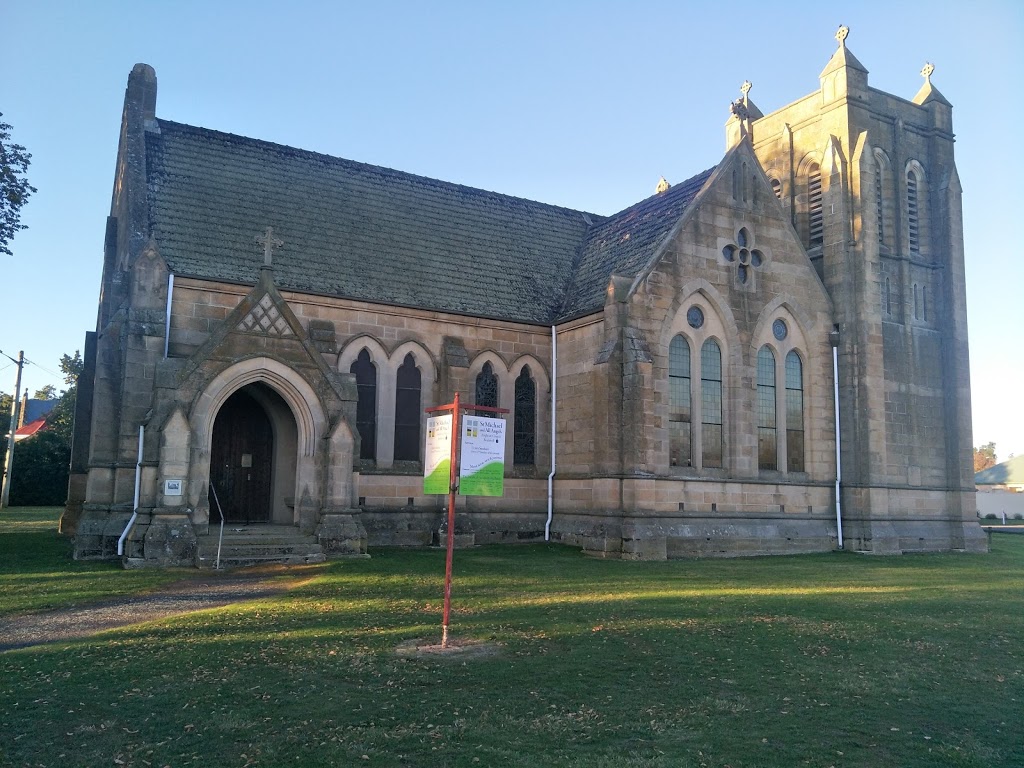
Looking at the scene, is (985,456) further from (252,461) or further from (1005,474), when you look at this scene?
(252,461)

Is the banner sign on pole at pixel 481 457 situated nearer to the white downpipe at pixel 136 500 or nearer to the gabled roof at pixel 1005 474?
the white downpipe at pixel 136 500

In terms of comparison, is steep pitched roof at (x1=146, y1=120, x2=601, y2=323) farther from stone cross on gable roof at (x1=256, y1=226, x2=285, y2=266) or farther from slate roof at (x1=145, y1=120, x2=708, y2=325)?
stone cross on gable roof at (x1=256, y1=226, x2=285, y2=266)

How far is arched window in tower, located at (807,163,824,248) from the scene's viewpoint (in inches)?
1235

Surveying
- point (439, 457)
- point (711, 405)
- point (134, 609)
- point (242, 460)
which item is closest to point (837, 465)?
point (711, 405)

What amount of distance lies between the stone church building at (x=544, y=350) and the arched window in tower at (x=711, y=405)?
10 centimetres

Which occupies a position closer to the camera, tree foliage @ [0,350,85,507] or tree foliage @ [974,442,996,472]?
tree foliage @ [0,350,85,507]

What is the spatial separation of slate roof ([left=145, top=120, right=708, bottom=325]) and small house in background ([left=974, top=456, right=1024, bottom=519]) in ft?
164

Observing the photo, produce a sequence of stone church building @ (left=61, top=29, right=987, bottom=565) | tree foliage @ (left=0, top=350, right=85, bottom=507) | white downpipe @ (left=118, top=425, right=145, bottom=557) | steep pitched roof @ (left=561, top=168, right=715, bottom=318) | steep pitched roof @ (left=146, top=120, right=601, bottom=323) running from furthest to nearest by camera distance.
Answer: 1. tree foliage @ (left=0, top=350, right=85, bottom=507)
2. steep pitched roof @ (left=561, top=168, right=715, bottom=318)
3. steep pitched roof @ (left=146, top=120, right=601, bottom=323)
4. stone church building @ (left=61, top=29, right=987, bottom=565)
5. white downpipe @ (left=118, top=425, right=145, bottom=557)

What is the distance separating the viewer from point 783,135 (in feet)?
108

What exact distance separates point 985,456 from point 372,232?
470ft

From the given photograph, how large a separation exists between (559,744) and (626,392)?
17.2 meters

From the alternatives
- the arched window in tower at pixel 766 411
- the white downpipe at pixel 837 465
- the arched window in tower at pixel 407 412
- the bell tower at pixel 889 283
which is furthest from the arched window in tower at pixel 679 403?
the arched window in tower at pixel 407 412

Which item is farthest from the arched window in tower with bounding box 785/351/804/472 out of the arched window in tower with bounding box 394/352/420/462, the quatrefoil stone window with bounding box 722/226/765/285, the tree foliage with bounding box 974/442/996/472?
the tree foliage with bounding box 974/442/996/472

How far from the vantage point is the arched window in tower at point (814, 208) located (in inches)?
1235
